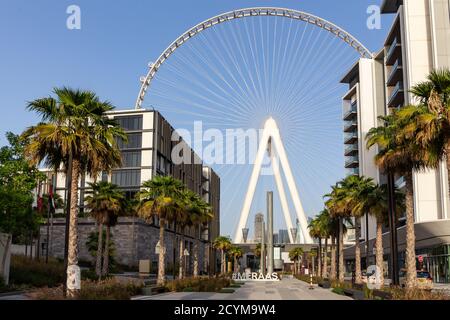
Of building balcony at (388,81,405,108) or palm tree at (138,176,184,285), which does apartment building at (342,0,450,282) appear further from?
palm tree at (138,176,184,285)

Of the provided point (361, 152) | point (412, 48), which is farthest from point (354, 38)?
point (361, 152)

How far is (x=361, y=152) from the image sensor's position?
111 meters

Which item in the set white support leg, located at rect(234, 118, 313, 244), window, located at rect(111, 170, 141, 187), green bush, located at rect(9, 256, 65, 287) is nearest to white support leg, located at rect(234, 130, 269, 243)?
white support leg, located at rect(234, 118, 313, 244)

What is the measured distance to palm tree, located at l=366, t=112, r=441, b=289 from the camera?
2937cm

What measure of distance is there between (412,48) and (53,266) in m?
56.8

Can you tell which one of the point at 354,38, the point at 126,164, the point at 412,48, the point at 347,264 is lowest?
the point at 347,264

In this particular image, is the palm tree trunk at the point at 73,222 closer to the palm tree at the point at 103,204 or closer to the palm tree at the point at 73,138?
the palm tree at the point at 73,138

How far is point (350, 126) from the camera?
119 metres

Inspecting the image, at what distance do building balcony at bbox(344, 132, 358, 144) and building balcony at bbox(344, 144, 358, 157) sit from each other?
1.04 metres

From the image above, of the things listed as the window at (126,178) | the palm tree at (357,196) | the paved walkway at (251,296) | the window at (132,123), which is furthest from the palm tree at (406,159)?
the window at (132,123)

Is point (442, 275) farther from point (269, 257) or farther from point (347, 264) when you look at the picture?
point (347, 264)

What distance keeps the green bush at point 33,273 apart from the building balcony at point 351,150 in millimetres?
79615
